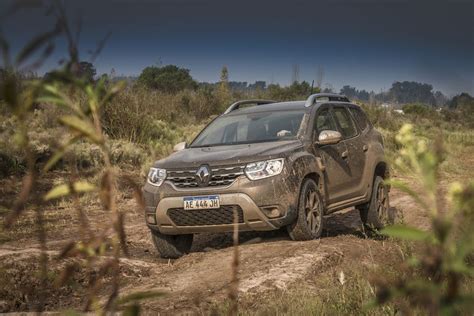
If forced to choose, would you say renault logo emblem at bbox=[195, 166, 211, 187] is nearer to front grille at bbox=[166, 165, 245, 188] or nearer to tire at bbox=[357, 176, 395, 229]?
front grille at bbox=[166, 165, 245, 188]

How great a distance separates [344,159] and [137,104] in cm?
1200

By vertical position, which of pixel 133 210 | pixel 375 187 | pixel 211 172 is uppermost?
pixel 211 172

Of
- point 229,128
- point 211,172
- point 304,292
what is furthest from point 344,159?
point 304,292

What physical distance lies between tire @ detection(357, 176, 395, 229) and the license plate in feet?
10.2

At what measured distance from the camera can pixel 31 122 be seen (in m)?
22.0

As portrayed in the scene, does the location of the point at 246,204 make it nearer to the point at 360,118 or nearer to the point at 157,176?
the point at 157,176

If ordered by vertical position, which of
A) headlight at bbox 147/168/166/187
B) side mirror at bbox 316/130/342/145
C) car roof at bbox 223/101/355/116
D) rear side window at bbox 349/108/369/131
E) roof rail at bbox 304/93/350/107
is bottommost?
headlight at bbox 147/168/166/187

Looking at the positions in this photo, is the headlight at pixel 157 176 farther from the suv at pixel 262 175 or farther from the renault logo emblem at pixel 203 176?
the renault logo emblem at pixel 203 176

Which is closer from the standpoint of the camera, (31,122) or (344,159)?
(344,159)

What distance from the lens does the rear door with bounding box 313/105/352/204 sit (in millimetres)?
7982

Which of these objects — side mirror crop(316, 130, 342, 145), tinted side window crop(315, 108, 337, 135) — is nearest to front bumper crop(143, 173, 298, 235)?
side mirror crop(316, 130, 342, 145)

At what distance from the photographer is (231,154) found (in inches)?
284

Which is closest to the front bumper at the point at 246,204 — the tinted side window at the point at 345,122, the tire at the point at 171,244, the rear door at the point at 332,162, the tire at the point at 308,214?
the tire at the point at 308,214

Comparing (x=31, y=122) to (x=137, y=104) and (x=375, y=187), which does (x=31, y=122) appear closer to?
(x=137, y=104)
